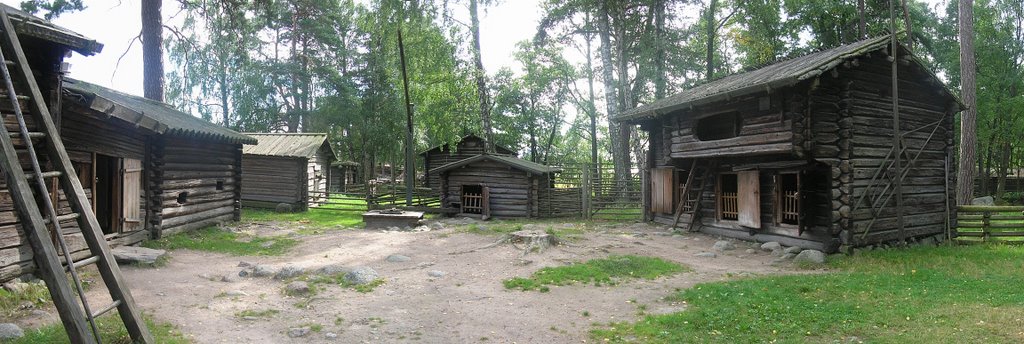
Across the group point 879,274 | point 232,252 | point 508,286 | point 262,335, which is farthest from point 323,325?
point 879,274

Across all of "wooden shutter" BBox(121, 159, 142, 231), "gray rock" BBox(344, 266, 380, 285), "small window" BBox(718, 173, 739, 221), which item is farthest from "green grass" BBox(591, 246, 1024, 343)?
"wooden shutter" BBox(121, 159, 142, 231)

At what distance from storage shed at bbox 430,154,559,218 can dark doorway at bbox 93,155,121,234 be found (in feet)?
38.1

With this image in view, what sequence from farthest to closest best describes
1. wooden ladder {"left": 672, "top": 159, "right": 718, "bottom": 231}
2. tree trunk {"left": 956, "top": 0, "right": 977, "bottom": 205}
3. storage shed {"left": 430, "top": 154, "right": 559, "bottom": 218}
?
storage shed {"left": 430, "top": 154, "right": 559, "bottom": 218} → tree trunk {"left": 956, "top": 0, "right": 977, "bottom": 205} → wooden ladder {"left": 672, "top": 159, "right": 718, "bottom": 231}

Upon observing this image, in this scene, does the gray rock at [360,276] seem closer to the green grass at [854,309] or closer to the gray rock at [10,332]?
the gray rock at [10,332]

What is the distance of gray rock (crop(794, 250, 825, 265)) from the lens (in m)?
12.3

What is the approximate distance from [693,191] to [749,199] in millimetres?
3012

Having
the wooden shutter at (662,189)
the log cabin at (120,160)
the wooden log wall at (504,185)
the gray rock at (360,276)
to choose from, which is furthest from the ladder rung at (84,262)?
the wooden log wall at (504,185)

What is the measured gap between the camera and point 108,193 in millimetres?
13617

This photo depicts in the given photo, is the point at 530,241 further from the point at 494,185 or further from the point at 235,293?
the point at 494,185

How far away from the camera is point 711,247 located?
14914 mm

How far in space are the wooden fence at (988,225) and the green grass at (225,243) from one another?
18.9m

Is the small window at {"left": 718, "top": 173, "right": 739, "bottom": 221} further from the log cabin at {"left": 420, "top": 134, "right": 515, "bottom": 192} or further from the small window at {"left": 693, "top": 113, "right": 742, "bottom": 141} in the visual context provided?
the log cabin at {"left": 420, "top": 134, "right": 515, "bottom": 192}

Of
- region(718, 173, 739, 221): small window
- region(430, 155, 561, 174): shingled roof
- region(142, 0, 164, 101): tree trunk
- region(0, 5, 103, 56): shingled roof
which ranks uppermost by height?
region(142, 0, 164, 101): tree trunk

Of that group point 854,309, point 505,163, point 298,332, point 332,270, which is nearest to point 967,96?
point 854,309
